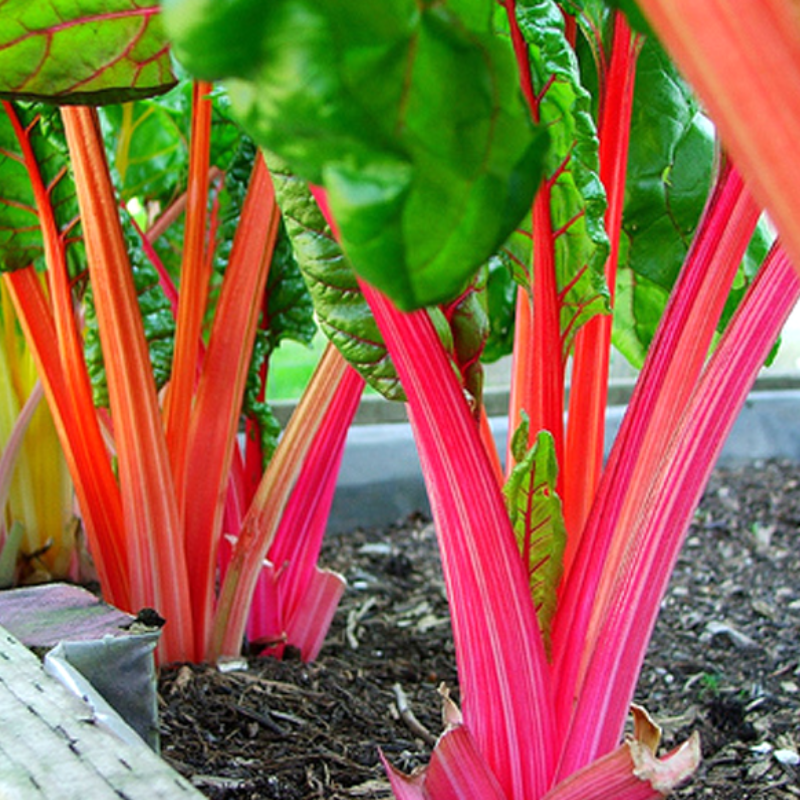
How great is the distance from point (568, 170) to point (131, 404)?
47 cm

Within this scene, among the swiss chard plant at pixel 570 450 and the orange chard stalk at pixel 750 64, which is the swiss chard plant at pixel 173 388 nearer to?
the swiss chard plant at pixel 570 450

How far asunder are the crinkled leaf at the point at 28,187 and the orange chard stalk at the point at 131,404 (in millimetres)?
74

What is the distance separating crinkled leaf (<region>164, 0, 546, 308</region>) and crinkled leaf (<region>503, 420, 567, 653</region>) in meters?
0.30

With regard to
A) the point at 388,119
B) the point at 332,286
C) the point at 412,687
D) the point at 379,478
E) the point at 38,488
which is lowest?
the point at 379,478

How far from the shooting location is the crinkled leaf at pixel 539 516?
606 millimetres

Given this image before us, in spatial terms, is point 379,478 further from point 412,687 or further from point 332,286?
point 332,286

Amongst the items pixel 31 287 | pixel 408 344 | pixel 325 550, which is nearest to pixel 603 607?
pixel 408 344

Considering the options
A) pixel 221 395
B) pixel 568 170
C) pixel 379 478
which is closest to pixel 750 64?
pixel 568 170

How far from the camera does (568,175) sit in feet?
2.06

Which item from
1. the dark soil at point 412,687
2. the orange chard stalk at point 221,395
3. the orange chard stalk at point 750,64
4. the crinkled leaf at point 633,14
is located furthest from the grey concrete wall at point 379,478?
the orange chard stalk at point 750,64

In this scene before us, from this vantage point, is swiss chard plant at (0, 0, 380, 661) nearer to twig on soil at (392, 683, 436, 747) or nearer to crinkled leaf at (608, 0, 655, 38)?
twig on soil at (392, 683, 436, 747)

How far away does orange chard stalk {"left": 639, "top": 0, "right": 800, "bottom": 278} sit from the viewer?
0.92 feet

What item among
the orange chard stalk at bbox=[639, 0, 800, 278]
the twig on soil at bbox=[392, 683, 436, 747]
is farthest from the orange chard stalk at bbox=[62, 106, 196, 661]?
the orange chard stalk at bbox=[639, 0, 800, 278]

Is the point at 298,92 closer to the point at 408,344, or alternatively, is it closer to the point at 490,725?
the point at 408,344
